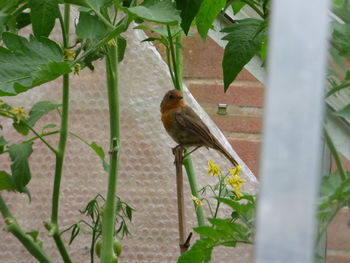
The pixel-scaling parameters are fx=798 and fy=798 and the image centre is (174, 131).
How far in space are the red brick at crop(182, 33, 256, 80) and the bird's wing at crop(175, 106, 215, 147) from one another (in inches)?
3.5

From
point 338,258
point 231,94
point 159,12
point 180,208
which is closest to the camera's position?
point 338,258

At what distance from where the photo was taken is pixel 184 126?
155cm

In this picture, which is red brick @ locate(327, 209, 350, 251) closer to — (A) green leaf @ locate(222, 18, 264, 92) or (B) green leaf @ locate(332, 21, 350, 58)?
(B) green leaf @ locate(332, 21, 350, 58)

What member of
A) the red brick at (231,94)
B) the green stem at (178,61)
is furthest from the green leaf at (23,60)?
the red brick at (231,94)

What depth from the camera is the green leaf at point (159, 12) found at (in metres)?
0.79

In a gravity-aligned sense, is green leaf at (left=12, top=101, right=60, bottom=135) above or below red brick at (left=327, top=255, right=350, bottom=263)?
below

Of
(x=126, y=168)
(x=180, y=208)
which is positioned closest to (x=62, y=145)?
(x=180, y=208)

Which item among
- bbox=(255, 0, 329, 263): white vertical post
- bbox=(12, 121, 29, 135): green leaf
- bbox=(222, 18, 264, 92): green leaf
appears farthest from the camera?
bbox=(12, 121, 29, 135): green leaf

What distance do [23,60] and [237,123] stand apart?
76 centimetres

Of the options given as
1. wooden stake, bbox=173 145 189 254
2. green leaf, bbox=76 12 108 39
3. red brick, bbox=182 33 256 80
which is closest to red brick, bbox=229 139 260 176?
red brick, bbox=182 33 256 80

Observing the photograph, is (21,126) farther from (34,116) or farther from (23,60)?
(23,60)

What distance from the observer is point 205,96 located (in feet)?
5.29

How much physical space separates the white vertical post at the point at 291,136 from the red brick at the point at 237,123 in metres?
1.18

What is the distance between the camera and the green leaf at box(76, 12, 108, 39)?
0.88 m
